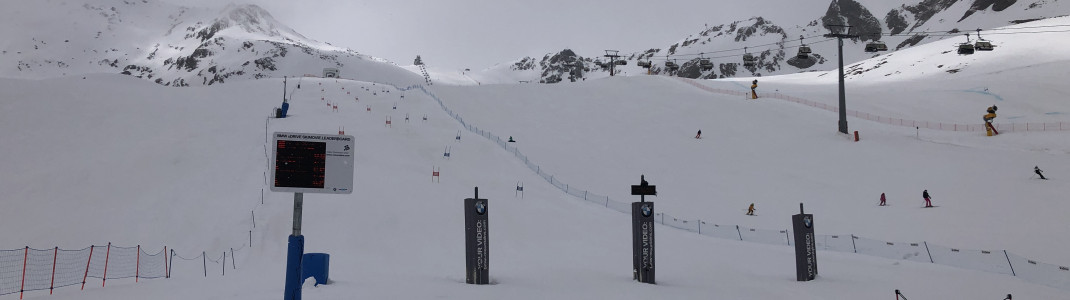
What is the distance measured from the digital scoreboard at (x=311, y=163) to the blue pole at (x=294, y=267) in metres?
0.62

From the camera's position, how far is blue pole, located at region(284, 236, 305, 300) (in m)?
7.59

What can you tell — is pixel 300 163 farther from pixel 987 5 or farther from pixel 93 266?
pixel 987 5

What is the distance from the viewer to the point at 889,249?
65.0 feet

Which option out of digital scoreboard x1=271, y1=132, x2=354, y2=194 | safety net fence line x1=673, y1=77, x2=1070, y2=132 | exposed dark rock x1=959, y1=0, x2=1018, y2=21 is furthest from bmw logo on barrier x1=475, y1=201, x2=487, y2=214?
exposed dark rock x1=959, y1=0, x2=1018, y2=21

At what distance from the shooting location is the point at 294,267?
770 centimetres

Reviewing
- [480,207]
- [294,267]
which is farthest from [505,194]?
[294,267]

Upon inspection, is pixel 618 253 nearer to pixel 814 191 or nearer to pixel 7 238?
pixel 814 191

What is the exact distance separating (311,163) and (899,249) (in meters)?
18.6

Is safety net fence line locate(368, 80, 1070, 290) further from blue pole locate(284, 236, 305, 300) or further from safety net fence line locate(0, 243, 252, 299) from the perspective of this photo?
blue pole locate(284, 236, 305, 300)

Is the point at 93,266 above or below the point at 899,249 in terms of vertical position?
below

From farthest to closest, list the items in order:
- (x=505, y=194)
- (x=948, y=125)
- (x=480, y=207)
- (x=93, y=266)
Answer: (x=948, y=125), (x=505, y=194), (x=93, y=266), (x=480, y=207)

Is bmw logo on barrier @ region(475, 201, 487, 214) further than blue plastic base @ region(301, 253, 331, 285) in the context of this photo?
Yes

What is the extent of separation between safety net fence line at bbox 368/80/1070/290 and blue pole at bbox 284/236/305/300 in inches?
651

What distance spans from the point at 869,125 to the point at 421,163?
3163 centimetres
